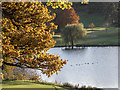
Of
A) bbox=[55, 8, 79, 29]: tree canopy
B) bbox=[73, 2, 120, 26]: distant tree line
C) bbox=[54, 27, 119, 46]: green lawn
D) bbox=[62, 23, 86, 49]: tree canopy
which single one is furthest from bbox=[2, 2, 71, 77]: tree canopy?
bbox=[73, 2, 120, 26]: distant tree line

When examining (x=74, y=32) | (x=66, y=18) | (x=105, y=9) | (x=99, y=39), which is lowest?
(x=99, y=39)

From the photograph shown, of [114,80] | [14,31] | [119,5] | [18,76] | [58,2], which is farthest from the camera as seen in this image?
[119,5]

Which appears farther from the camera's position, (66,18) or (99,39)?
(66,18)

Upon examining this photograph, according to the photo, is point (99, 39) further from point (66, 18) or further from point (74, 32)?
point (74, 32)

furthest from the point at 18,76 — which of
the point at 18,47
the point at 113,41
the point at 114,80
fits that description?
the point at 113,41

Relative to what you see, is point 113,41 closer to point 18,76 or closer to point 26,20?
point 18,76

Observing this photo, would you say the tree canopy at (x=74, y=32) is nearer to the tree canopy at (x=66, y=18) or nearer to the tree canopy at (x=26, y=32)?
the tree canopy at (x=66, y=18)

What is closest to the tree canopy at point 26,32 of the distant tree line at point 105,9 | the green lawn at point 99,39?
the green lawn at point 99,39

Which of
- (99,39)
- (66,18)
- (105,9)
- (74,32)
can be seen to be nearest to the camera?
(74,32)

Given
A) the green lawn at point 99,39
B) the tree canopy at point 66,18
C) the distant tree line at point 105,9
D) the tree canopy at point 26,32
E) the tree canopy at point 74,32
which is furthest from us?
the distant tree line at point 105,9

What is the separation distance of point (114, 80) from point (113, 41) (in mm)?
57671

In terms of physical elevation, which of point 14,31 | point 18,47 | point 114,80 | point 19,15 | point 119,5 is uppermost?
point 119,5

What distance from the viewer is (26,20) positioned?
16.1 metres

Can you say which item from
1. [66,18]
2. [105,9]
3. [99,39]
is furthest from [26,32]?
[105,9]
